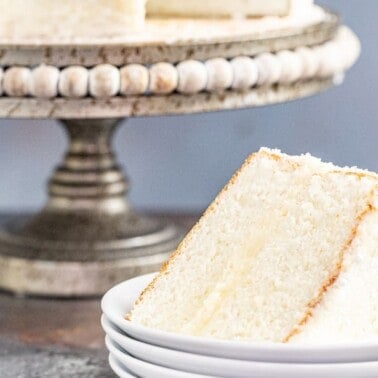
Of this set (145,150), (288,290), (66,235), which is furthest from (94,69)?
(145,150)

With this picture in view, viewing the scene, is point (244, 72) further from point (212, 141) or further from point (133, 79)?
point (212, 141)

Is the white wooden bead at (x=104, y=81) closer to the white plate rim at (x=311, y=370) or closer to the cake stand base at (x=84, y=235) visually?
the cake stand base at (x=84, y=235)

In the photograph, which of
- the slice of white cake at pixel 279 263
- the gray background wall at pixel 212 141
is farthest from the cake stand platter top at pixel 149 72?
the gray background wall at pixel 212 141

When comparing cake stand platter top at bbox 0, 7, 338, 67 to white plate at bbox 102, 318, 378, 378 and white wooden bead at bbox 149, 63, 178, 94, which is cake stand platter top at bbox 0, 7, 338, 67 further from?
white plate at bbox 102, 318, 378, 378

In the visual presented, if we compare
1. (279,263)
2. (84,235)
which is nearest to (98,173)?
(84,235)

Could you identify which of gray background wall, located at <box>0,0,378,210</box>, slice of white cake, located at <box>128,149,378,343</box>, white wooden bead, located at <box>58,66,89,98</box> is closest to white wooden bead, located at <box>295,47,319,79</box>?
white wooden bead, located at <box>58,66,89,98</box>
